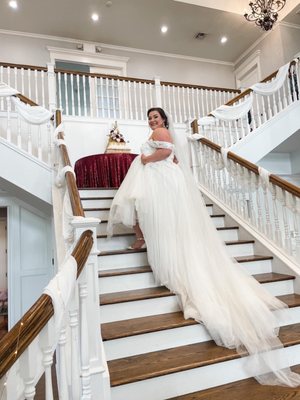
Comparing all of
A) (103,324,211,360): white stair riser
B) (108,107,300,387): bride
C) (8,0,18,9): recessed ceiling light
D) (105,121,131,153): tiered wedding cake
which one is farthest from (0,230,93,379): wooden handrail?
(8,0,18,9): recessed ceiling light

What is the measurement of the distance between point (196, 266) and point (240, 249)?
98 centimetres

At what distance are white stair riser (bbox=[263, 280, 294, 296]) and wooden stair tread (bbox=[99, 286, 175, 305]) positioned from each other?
Answer: 0.88m

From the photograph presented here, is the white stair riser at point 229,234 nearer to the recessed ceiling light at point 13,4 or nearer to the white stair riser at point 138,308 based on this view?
the white stair riser at point 138,308

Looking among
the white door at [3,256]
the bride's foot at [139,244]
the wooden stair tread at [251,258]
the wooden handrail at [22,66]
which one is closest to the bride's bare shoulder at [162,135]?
the bride's foot at [139,244]

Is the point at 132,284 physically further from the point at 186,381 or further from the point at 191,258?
the point at 186,381

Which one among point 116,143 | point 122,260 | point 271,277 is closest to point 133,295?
point 122,260

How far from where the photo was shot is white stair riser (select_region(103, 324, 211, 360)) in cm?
173

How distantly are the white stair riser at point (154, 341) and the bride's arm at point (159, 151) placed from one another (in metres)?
1.38

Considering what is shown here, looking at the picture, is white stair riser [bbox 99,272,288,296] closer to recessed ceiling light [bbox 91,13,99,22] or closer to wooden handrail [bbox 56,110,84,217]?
wooden handrail [bbox 56,110,84,217]

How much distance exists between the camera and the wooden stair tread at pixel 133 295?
6.54 ft

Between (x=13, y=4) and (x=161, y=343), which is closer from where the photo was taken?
(x=161, y=343)

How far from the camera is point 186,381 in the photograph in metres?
1.61

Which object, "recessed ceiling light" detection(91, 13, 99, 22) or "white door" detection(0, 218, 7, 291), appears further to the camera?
"white door" detection(0, 218, 7, 291)

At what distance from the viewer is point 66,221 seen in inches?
83.6
